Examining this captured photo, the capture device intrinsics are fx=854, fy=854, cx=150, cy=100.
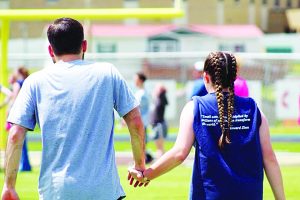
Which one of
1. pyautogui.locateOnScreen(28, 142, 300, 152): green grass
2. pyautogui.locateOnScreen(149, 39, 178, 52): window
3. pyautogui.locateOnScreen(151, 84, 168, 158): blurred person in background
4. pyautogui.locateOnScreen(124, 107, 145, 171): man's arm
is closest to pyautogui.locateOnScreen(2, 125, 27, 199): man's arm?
pyautogui.locateOnScreen(124, 107, 145, 171): man's arm

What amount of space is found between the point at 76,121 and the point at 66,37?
487mm

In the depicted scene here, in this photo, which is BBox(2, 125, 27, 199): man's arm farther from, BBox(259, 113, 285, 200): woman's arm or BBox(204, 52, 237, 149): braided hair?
BBox(259, 113, 285, 200): woman's arm

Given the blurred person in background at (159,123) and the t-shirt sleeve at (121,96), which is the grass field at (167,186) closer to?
the blurred person in background at (159,123)

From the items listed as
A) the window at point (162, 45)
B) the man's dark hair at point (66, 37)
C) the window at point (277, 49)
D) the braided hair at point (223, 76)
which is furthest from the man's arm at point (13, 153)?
the window at point (277, 49)

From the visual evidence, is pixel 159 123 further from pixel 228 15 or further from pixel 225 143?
pixel 228 15

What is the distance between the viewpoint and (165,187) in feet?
39.3

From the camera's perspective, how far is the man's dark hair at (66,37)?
4.86m

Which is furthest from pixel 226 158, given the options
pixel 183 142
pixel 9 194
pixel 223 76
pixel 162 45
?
pixel 162 45

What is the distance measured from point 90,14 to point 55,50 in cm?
1103

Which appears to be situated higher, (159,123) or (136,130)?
(136,130)

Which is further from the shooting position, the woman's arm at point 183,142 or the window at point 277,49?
the window at point 277,49

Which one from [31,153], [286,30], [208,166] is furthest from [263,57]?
[286,30]

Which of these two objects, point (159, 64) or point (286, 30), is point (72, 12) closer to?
point (159, 64)

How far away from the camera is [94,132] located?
4.76 meters
